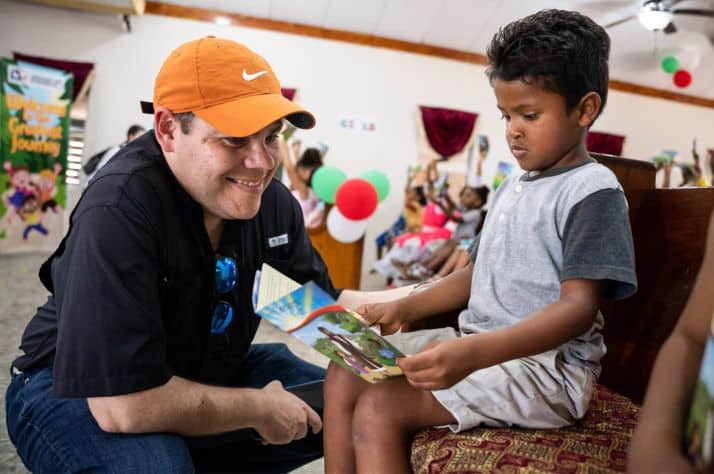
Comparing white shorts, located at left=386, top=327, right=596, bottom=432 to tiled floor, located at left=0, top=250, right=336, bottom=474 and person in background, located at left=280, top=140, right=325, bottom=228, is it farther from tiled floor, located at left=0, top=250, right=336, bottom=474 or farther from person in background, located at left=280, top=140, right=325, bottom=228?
person in background, located at left=280, top=140, right=325, bottom=228

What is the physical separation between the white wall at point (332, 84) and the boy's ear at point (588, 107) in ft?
19.8

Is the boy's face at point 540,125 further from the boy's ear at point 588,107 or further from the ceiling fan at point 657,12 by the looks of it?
the ceiling fan at point 657,12

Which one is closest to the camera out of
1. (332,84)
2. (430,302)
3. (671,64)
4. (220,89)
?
(220,89)

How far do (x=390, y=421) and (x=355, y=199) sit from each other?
3.73 m

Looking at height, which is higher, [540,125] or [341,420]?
[540,125]

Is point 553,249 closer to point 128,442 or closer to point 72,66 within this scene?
point 128,442

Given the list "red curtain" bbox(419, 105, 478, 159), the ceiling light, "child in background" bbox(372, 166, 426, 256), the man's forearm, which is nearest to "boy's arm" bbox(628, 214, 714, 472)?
the man's forearm

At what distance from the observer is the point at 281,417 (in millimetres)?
1158

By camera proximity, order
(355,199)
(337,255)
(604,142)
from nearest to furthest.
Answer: (355,199), (337,255), (604,142)

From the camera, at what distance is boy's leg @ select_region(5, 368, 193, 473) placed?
A: 102 centimetres

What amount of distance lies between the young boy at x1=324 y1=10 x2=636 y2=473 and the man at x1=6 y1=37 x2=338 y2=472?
0.31 meters

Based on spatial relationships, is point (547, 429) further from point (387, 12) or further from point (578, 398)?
point (387, 12)

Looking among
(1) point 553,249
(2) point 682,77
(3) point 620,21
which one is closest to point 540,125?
(1) point 553,249

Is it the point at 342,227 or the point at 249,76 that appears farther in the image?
the point at 342,227
